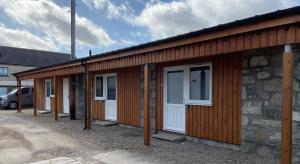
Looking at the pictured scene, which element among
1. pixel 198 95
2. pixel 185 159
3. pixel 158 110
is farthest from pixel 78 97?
pixel 185 159

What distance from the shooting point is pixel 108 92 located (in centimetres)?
1051

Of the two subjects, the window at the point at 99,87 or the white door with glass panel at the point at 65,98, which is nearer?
the window at the point at 99,87

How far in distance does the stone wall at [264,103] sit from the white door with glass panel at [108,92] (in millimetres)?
5672

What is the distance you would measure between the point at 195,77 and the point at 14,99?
15563 millimetres

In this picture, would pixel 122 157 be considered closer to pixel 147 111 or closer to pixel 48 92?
pixel 147 111

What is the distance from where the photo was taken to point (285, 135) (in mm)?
3811

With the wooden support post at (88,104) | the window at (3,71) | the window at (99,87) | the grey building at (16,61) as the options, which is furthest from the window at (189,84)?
the window at (3,71)

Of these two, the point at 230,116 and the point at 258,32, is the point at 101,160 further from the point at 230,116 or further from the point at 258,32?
the point at 258,32

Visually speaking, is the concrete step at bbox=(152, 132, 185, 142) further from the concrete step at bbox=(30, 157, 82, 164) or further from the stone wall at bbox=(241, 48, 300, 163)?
the concrete step at bbox=(30, 157, 82, 164)

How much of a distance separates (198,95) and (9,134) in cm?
608

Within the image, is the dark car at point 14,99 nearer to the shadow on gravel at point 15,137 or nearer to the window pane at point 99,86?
the shadow on gravel at point 15,137

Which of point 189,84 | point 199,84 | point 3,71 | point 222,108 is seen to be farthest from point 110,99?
point 3,71

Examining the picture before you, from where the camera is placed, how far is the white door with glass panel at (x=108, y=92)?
33.4ft

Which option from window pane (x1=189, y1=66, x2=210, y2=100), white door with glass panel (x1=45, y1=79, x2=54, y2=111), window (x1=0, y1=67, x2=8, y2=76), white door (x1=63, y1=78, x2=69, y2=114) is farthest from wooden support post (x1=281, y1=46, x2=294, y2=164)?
window (x1=0, y1=67, x2=8, y2=76)
